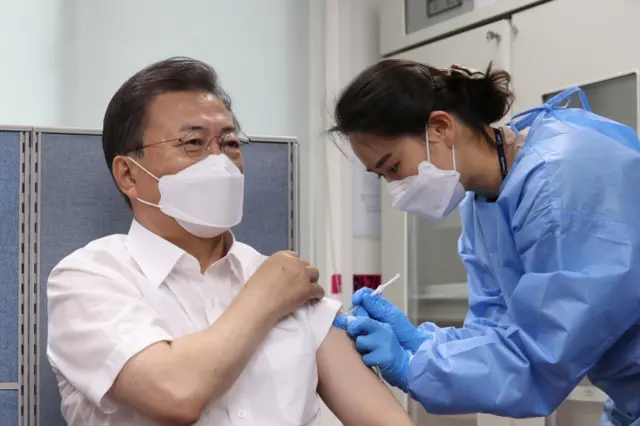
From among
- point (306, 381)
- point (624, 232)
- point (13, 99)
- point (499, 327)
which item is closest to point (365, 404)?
point (306, 381)

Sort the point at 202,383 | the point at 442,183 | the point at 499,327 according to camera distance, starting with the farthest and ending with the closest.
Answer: the point at 442,183 < the point at 499,327 < the point at 202,383

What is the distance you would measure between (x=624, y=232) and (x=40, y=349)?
3.98 ft

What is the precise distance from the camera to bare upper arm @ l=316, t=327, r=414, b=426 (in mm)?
1438

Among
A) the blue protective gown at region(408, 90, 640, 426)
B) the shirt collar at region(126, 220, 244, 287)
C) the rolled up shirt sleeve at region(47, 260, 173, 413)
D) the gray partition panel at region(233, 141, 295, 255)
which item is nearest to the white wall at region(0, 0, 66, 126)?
the gray partition panel at region(233, 141, 295, 255)

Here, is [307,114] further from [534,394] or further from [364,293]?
A: [534,394]

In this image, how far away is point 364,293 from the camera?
1.72 metres

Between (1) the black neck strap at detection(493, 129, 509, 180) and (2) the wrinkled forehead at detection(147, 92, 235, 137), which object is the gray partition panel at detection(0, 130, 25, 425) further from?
(1) the black neck strap at detection(493, 129, 509, 180)

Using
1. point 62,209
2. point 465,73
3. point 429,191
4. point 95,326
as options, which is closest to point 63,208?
point 62,209

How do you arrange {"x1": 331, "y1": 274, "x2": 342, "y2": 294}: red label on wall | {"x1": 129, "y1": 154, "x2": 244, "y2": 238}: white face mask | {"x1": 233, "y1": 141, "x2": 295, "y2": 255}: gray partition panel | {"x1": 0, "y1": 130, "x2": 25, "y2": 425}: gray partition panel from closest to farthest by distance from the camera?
{"x1": 129, "y1": 154, "x2": 244, "y2": 238}: white face mask → {"x1": 0, "y1": 130, "x2": 25, "y2": 425}: gray partition panel → {"x1": 233, "y1": 141, "x2": 295, "y2": 255}: gray partition panel → {"x1": 331, "y1": 274, "x2": 342, "y2": 294}: red label on wall

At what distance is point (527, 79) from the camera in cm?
238

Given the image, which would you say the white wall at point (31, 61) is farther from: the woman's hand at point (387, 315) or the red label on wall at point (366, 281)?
the woman's hand at point (387, 315)

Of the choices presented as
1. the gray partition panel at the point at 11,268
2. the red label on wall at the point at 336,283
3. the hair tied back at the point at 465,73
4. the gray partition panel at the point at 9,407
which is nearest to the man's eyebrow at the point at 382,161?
the hair tied back at the point at 465,73

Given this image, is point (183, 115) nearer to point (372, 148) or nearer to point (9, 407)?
point (372, 148)

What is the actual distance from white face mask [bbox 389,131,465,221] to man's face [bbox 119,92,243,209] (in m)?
0.41
